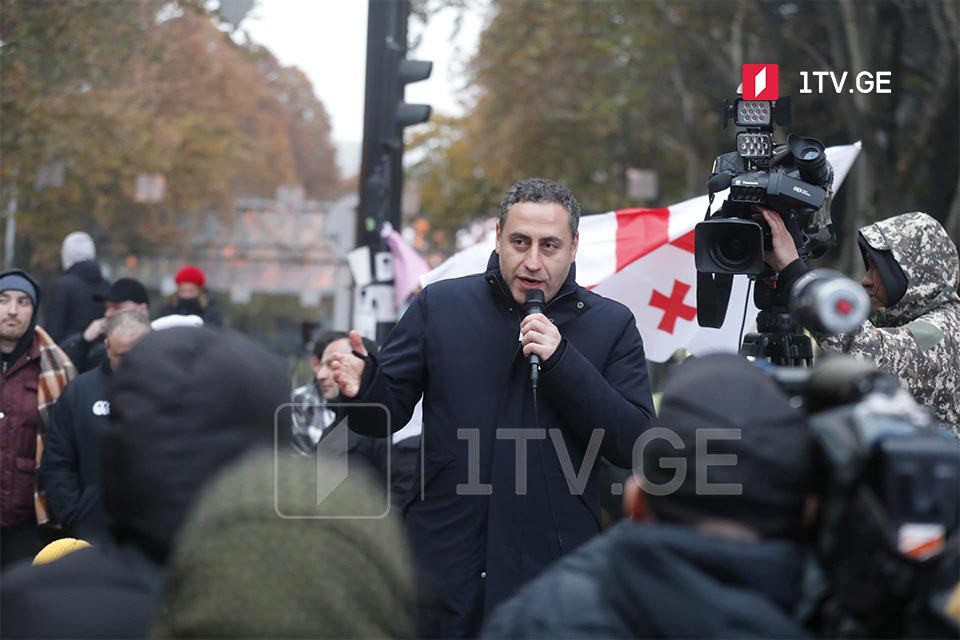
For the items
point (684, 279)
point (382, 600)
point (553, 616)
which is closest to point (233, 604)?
point (382, 600)

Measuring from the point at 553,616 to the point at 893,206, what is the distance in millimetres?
15268

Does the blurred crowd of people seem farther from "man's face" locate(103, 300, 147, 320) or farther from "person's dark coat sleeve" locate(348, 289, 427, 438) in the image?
"man's face" locate(103, 300, 147, 320)

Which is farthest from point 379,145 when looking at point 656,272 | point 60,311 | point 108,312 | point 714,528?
point 714,528

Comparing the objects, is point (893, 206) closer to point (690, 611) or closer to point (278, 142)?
point (690, 611)

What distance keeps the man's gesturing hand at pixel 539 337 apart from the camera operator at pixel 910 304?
2.50ft

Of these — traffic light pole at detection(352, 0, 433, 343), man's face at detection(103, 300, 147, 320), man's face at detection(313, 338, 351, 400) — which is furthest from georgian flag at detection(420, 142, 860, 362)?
man's face at detection(103, 300, 147, 320)

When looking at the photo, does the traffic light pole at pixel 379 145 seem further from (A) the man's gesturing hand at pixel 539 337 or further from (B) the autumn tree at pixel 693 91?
(A) the man's gesturing hand at pixel 539 337

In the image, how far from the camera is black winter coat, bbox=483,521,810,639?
6.85ft

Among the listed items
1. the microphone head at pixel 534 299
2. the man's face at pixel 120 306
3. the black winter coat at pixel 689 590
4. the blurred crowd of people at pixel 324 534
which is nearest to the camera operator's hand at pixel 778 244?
the microphone head at pixel 534 299

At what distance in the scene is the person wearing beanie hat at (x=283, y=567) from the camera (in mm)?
1965

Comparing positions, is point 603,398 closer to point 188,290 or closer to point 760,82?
point 760,82

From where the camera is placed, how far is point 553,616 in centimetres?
231

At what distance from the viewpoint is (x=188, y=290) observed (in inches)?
490

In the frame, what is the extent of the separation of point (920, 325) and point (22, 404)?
5.01 metres
